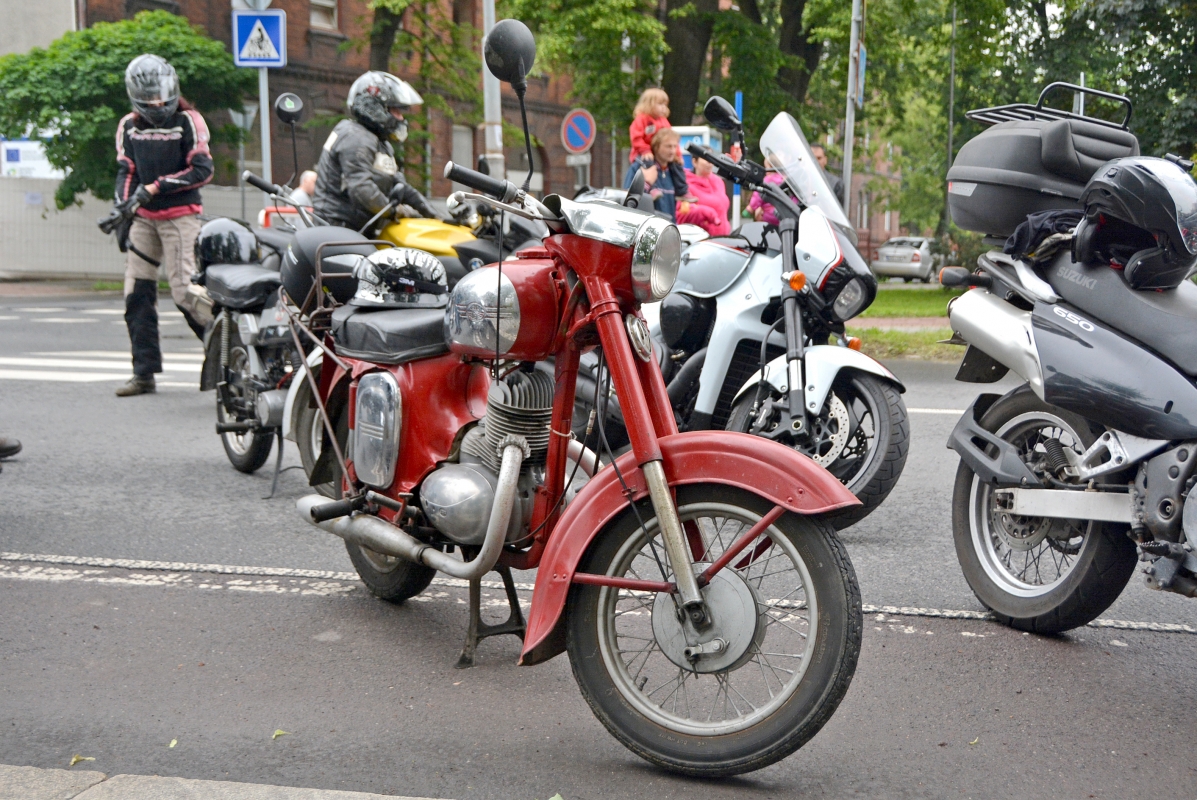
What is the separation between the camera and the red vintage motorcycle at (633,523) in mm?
2889

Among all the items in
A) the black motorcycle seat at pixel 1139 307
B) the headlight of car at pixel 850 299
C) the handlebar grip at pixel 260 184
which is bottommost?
the headlight of car at pixel 850 299

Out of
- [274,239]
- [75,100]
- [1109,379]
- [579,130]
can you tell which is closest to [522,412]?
[1109,379]

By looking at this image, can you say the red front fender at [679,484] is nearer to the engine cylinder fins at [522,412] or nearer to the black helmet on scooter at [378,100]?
the engine cylinder fins at [522,412]

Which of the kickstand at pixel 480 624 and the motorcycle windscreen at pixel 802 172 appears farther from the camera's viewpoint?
the motorcycle windscreen at pixel 802 172

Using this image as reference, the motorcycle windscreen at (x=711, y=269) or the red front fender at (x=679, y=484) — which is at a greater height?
the motorcycle windscreen at (x=711, y=269)

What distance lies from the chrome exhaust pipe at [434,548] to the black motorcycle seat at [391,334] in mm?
470

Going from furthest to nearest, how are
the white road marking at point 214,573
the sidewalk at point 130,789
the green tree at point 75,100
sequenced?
1. the green tree at point 75,100
2. the white road marking at point 214,573
3. the sidewalk at point 130,789

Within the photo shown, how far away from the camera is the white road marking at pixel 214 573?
4.37 meters

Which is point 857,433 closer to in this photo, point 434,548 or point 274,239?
point 434,548

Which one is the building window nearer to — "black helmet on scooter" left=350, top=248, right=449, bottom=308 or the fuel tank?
"black helmet on scooter" left=350, top=248, right=449, bottom=308

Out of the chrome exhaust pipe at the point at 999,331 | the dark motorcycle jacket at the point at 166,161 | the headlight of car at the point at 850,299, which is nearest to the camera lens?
the chrome exhaust pipe at the point at 999,331

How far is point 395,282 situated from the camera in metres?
4.10

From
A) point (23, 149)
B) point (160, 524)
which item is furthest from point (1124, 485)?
point (23, 149)

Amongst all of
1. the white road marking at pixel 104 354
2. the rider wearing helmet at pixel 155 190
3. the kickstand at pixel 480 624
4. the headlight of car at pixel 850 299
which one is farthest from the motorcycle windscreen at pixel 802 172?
the white road marking at pixel 104 354
